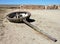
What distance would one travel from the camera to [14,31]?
8289mm

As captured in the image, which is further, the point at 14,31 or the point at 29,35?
the point at 14,31

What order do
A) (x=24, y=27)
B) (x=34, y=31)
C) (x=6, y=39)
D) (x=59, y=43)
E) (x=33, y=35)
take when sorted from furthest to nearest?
(x=24, y=27), (x=34, y=31), (x=33, y=35), (x=6, y=39), (x=59, y=43)

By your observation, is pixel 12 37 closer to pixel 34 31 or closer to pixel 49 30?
pixel 34 31

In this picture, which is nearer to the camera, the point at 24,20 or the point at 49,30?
the point at 49,30

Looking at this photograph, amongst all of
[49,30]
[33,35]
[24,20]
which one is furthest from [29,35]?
[24,20]

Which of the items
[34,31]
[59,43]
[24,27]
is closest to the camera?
[59,43]

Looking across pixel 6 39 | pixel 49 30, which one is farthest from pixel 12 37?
pixel 49 30

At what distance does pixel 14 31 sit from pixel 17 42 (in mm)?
1693

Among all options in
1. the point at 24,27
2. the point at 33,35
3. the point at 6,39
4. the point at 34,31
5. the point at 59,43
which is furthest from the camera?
the point at 24,27

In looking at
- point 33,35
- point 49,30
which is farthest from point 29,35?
point 49,30

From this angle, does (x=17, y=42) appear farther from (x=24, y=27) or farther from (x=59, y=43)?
(x=24, y=27)

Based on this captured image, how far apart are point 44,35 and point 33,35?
1.89ft

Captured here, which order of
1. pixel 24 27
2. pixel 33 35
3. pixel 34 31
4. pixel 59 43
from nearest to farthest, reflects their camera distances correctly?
pixel 59 43, pixel 33 35, pixel 34 31, pixel 24 27

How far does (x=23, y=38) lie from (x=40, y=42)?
37.1 inches
